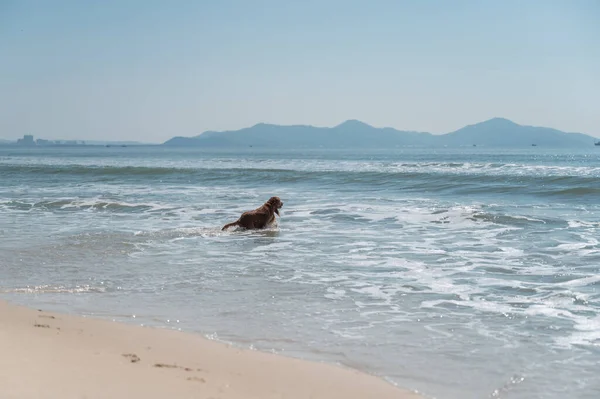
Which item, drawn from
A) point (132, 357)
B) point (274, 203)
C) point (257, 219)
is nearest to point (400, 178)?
point (274, 203)

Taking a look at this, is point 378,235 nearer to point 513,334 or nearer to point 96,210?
point 513,334

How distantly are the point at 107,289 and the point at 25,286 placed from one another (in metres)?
0.99

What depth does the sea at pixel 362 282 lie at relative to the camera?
474 centimetres

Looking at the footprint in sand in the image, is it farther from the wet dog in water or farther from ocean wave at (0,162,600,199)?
ocean wave at (0,162,600,199)

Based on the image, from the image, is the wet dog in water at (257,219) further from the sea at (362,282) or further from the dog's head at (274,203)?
the sea at (362,282)

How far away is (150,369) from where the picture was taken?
Result: 14.1 ft

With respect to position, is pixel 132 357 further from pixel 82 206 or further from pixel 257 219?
pixel 82 206

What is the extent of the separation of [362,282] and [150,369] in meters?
3.58

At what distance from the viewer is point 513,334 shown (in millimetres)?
5289

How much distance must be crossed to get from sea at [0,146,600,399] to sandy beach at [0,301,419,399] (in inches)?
11.5

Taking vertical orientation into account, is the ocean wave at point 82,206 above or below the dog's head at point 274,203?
below

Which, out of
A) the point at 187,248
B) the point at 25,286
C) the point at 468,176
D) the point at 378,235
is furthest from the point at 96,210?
the point at 468,176

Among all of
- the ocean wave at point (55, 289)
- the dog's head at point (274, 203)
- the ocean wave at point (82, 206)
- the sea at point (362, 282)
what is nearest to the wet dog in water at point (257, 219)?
the dog's head at point (274, 203)

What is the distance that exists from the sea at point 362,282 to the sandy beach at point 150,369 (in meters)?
0.29
